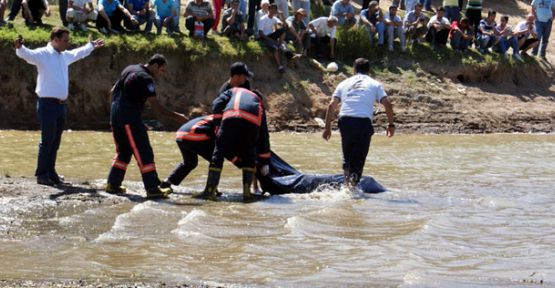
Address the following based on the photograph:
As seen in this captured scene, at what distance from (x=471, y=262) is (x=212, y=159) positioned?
3.92m

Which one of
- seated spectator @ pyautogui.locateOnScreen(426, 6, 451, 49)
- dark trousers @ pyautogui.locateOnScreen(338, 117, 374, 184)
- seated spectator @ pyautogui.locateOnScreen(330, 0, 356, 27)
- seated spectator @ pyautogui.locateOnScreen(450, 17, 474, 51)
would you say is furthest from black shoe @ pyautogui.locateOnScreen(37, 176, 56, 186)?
seated spectator @ pyautogui.locateOnScreen(450, 17, 474, 51)

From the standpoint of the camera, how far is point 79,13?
21.6m

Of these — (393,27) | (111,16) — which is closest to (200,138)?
(111,16)

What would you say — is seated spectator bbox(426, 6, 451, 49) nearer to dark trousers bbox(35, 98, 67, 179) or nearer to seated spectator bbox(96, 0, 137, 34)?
seated spectator bbox(96, 0, 137, 34)

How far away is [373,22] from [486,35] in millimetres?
3498

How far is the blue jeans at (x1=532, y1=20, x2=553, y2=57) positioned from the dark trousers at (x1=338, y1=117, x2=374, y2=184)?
16.3 m

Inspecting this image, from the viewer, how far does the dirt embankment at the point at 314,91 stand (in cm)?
2183

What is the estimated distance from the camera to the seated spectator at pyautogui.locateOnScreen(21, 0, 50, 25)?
69.9 feet

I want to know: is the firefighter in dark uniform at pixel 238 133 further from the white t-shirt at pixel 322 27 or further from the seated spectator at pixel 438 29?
the seated spectator at pixel 438 29

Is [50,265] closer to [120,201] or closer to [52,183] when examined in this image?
[120,201]

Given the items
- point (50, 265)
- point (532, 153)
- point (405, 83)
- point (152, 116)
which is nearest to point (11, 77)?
point (152, 116)

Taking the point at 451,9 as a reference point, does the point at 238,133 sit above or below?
→ below

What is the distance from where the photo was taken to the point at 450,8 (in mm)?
26641

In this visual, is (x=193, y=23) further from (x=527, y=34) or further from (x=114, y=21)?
(x=527, y=34)
